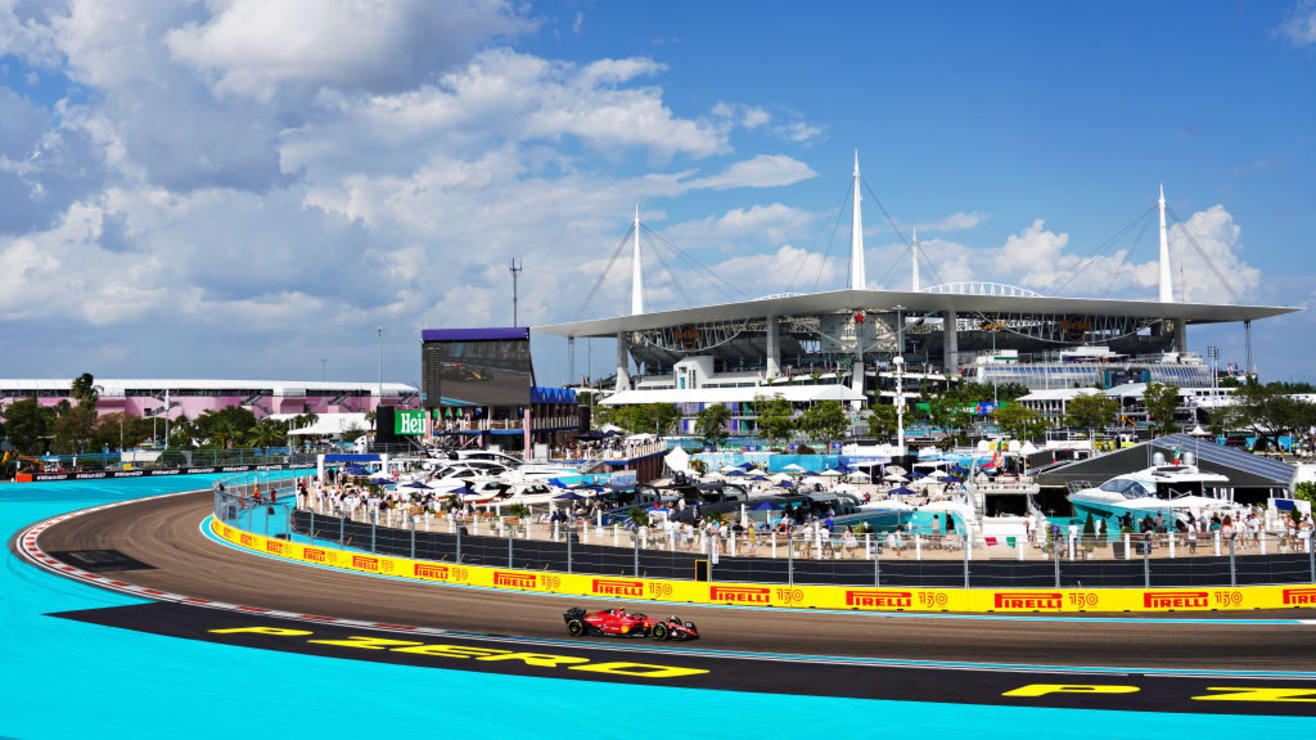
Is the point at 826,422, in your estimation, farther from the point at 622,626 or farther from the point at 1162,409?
the point at 622,626

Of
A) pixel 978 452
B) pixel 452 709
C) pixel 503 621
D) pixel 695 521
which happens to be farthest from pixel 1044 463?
pixel 452 709

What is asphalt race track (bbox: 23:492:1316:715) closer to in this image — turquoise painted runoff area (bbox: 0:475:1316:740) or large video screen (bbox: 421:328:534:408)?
turquoise painted runoff area (bbox: 0:475:1316:740)

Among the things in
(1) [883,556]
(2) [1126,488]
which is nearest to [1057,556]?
(1) [883,556]

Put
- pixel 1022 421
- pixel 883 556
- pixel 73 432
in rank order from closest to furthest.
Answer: pixel 883 556 → pixel 1022 421 → pixel 73 432

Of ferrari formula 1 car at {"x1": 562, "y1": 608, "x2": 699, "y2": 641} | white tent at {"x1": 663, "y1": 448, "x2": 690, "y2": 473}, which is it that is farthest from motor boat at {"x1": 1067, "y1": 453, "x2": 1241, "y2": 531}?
white tent at {"x1": 663, "y1": 448, "x2": 690, "y2": 473}

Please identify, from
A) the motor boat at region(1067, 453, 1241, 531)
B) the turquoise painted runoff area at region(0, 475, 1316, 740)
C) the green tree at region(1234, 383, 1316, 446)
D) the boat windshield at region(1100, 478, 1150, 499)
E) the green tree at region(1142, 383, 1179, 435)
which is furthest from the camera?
the green tree at region(1142, 383, 1179, 435)

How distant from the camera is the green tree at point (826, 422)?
8681cm

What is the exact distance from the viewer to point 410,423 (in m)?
65.6

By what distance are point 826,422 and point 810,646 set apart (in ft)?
221

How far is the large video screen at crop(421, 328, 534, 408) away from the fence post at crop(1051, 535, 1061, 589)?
1937 inches

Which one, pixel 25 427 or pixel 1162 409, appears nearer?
pixel 25 427

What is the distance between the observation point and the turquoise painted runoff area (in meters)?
15.0

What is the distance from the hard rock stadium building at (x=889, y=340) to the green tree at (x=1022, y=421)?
36.3 meters

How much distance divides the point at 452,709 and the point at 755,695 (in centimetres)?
537
